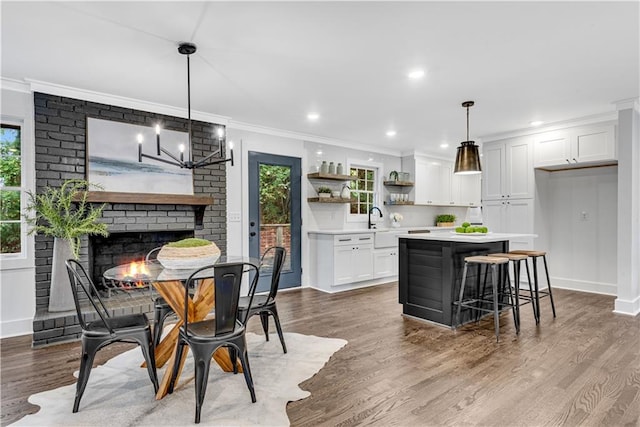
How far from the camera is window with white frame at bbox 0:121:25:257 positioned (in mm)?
3541

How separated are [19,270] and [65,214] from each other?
67 cm

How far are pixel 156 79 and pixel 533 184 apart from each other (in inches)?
200

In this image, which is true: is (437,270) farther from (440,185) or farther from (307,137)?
(440,185)

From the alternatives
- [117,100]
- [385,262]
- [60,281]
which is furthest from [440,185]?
[60,281]

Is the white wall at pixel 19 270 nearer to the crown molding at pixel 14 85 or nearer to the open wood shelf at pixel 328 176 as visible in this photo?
the crown molding at pixel 14 85

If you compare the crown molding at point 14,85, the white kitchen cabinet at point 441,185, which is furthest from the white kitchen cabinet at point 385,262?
the crown molding at point 14,85

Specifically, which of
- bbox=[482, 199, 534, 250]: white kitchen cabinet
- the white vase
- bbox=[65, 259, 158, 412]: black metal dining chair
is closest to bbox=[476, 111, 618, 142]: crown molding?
bbox=[482, 199, 534, 250]: white kitchen cabinet

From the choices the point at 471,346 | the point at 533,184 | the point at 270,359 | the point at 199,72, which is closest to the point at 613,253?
the point at 533,184

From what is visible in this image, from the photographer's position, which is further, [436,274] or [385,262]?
[385,262]

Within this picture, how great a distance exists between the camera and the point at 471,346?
3.14 m

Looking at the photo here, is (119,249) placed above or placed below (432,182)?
below

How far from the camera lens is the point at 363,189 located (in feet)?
21.5

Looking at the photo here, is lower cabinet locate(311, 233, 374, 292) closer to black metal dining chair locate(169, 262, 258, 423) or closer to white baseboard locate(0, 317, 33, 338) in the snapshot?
black metal dining chair locate(169, 262, 258, 423)

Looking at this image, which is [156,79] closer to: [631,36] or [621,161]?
[631,36]
